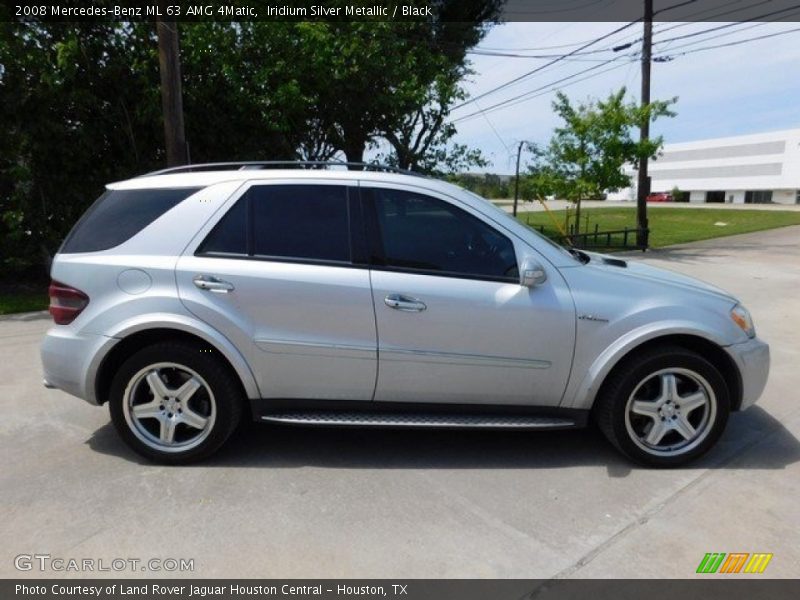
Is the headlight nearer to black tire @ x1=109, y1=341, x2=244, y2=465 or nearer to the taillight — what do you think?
black tire @ x1=109, y1=341, x2=244, y2=465

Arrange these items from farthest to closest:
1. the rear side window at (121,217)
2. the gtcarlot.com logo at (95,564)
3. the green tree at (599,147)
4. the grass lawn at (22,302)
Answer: the green tree at (599,147) → the grass lawn at (22,302) → the rear side window at (121,217) → the gtcarlot.com logo at (95,564)

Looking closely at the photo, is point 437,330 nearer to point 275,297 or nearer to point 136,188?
point 275,297

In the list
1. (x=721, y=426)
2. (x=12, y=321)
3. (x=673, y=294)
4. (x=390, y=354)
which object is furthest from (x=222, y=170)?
(x=12, y=321)

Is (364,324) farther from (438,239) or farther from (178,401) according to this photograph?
(178,401)

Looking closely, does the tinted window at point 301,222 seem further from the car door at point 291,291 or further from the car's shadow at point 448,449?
the car's shadow at point 448,449

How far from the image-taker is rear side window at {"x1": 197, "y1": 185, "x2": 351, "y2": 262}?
3.31 meters

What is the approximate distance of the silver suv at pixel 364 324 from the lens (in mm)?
3221

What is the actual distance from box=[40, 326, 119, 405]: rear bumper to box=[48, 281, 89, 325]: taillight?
2.6 inches

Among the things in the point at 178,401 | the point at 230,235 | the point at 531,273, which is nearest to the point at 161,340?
the point at 178,401

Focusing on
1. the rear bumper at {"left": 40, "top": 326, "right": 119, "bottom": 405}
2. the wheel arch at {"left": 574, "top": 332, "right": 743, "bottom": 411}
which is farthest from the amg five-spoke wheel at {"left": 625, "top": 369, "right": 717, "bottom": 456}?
the rear bumper at {"left": 40, "top": 326, "right": 119, "bottom": 405}

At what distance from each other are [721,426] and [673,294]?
2.80 feet

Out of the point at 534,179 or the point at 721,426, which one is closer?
the point at 721,426

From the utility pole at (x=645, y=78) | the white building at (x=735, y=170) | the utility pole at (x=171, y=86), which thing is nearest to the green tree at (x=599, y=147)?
the utility pole at (x=645, y=78)

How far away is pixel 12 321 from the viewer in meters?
7.39
